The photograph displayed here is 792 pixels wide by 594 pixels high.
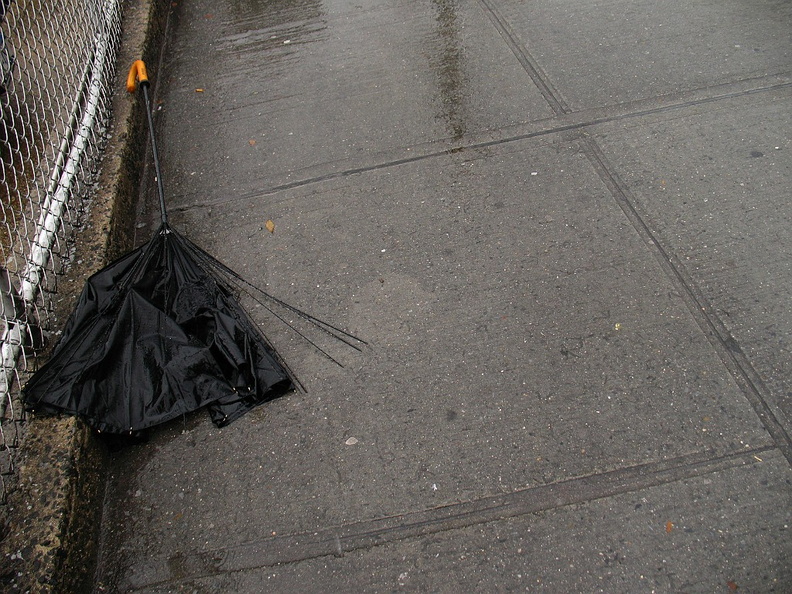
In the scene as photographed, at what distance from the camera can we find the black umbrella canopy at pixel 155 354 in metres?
3.00

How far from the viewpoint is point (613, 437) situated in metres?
2.84

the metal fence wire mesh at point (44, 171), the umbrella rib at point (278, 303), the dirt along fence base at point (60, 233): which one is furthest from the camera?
the umbrella rib at point (278, 303)

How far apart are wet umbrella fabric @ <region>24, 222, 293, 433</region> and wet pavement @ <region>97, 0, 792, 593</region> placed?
0.14 meters

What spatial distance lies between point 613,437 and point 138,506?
1.93 meters

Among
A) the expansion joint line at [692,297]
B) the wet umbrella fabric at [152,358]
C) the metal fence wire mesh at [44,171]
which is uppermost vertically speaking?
the metal fence wire mesh at [44,171]

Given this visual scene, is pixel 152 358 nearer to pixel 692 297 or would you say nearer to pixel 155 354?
pixel 155 354

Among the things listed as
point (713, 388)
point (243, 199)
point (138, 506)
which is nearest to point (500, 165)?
point (243, 199)

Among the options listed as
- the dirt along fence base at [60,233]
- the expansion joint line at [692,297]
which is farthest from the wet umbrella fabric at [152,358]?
the expansion joint line at [692,297]

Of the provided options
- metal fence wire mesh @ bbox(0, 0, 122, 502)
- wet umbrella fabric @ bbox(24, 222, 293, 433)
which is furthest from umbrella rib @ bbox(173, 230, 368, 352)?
metal fence wire mesh @ bbox(0, 0, 122, 502)

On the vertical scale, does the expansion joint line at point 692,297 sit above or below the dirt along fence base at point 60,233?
below

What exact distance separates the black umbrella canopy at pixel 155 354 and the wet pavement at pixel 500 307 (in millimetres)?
133

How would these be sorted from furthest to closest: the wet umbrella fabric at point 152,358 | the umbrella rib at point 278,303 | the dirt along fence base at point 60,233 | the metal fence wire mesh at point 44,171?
1. the umbrella rib at point 278,303
2. the metal fence wire mesh at point 44,171
3. the wet umbrella fabric at point 152,358
4. the dirt along fence base at point 60,233

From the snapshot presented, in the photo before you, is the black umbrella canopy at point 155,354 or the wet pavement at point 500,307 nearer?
the wet pavement at point 500,307

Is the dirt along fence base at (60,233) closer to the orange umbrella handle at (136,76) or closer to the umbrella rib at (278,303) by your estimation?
the orange umbrella handle at (136,76)
